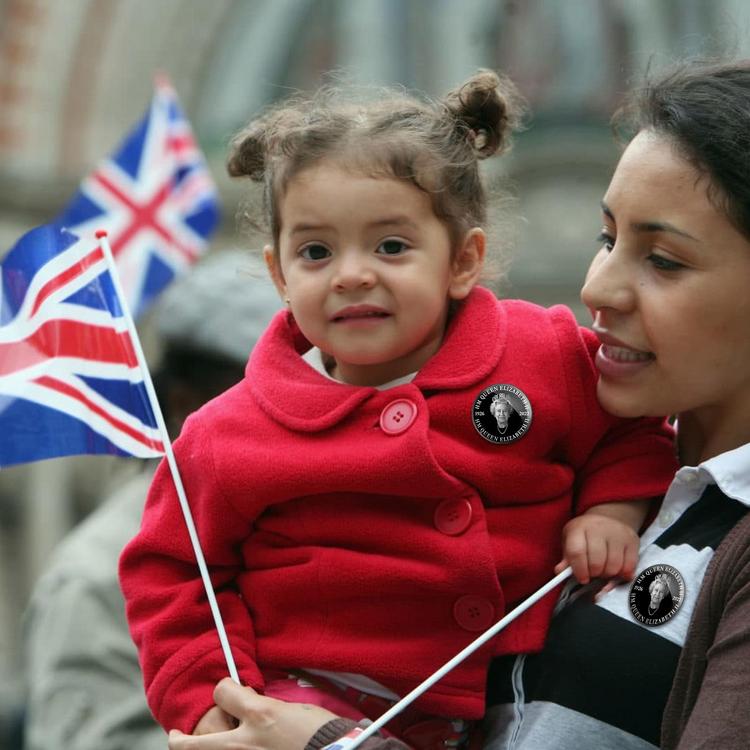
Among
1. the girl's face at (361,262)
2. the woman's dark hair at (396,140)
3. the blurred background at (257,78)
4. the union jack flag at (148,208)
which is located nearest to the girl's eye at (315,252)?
the girl's face at (361,262)

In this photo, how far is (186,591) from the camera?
7.28 ft

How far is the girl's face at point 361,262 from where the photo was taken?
2.14 metres

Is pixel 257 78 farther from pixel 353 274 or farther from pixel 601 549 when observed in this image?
pixel 601 549

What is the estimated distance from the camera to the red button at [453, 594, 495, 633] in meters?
2.11

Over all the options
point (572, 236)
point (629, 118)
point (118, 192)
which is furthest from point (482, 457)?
point (572, 236)

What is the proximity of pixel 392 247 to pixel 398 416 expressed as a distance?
245mm

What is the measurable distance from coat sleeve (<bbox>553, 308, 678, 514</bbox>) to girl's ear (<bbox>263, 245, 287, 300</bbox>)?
43 centimetres

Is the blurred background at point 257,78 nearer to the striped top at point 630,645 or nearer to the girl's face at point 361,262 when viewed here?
the girl's face at point 361,262

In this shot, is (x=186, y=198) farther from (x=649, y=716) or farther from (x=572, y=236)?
(x=572, y=236)

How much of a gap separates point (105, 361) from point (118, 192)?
3.18m

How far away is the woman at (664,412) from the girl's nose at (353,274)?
30 centimetres

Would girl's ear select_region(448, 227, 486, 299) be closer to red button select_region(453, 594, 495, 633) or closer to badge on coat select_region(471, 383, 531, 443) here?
badge on coat select_region(471, 383, 531, 443)

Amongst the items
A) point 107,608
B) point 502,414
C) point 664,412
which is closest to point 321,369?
point 502,414

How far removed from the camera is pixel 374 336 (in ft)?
7.09
